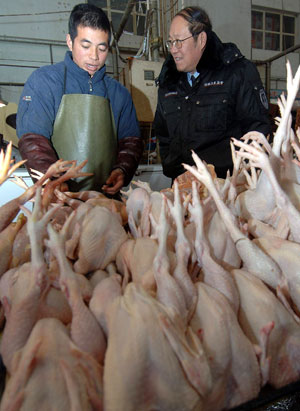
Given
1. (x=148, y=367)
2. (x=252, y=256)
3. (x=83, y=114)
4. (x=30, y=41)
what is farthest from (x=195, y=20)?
(x=30, y=41)

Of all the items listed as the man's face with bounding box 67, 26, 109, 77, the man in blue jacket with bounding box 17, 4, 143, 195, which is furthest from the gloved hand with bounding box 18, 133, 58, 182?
the man's face with bounding box 67, 26, 109, 77

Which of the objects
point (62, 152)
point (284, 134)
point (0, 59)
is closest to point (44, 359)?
point (284, 134)

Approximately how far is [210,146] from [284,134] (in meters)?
1.39

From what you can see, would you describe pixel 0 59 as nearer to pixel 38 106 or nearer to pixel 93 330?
pixel 38 106

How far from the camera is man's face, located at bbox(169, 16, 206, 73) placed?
6.98ft

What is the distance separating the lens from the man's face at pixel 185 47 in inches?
83.7

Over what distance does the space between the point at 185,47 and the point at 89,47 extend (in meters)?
0.74

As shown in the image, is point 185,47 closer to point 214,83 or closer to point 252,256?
point 214,83

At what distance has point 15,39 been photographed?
562 centimetres

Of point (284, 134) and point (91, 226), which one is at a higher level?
point (284, 134)

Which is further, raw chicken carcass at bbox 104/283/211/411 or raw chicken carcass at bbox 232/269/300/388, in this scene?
raw chicken carcass at bbox 232/269/300/388

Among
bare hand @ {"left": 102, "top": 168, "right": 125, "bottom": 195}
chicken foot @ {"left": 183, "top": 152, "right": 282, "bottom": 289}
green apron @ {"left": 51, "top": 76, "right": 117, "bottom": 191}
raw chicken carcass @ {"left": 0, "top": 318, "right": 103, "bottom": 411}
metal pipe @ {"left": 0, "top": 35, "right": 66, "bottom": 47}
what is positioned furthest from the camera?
metal pipe @ {"left": 0, "top": 35, "right": 66, "bottom": 47}

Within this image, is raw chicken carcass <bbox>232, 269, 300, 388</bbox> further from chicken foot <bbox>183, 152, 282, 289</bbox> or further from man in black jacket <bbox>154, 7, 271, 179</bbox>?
man in black jacket <bbox>154, 7, 271, 179</bbox>

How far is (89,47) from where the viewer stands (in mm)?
1828
